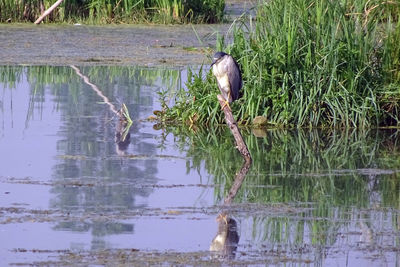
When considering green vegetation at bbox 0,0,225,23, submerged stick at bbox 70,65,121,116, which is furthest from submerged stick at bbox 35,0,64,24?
submerged stick at bbox 70,65,121,116

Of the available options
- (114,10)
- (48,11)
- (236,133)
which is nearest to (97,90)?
(236,133)

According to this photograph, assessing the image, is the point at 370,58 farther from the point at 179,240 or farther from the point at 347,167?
the point at 179,240

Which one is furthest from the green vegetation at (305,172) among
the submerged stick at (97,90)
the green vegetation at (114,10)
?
the green vegetation at (114,10)

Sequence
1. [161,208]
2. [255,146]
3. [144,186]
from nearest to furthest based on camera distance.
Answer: [161,208] < [144,186] < [255,146]

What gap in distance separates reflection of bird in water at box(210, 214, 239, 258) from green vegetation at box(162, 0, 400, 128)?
3553 mm

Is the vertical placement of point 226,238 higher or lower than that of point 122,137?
lower

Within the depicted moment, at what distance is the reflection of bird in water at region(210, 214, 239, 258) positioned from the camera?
17.0 ft

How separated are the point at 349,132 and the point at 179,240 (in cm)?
421

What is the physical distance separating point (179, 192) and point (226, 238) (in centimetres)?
130

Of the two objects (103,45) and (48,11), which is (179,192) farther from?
(48,11)

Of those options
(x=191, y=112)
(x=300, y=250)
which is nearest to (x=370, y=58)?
(x=191, y=112)

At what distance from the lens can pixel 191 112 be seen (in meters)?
9.48

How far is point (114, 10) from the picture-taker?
16.3 metres

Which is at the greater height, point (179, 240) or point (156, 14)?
point (156, 14)
